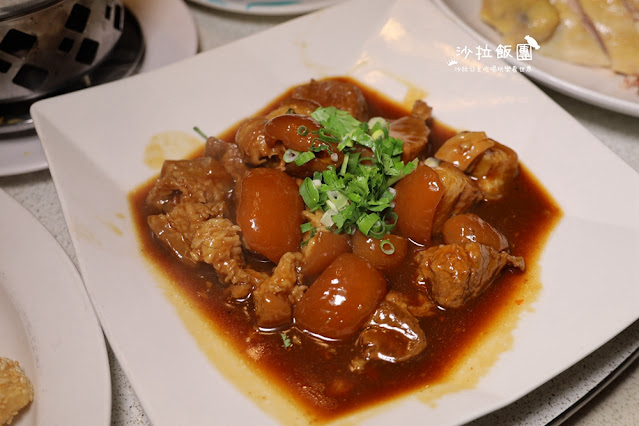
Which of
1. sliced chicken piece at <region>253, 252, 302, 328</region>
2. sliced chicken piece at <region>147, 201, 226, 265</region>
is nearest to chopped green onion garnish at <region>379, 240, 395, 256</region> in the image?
sliced chicken piece at <region>253, 252, 302, 328</region>

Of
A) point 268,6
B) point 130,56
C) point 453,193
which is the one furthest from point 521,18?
point 130,56

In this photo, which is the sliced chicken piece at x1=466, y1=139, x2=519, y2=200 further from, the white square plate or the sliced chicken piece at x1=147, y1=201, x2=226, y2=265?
the sliced chicken piece at x1=147, y1=201, x2=226, y2=265

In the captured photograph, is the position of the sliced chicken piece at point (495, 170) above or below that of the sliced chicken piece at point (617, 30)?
below

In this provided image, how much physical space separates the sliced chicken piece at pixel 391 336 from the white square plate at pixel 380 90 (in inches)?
8.2

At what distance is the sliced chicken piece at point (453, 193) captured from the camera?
220 cm

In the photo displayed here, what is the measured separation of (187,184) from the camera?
227 cm

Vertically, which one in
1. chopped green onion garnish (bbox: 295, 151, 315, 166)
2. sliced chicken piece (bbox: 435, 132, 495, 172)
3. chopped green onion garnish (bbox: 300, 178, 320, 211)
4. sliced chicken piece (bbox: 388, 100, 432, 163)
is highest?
sliced chicken piece (bbox: 435, 132, 495, 172)

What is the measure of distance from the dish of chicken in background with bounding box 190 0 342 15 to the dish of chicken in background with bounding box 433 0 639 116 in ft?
2.52

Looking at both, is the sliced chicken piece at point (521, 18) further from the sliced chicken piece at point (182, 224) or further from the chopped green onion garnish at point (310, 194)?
the sliced chicken piece at point (182, 224)

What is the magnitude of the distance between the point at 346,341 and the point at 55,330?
39.2 inches

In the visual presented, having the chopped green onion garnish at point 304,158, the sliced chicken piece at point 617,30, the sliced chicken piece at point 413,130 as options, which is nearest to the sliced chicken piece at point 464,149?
the sliced chicken piece at point 413,130

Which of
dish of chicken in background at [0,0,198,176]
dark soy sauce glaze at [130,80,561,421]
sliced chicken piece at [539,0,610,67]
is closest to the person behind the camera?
dark soy sauce glaze at [130,80,561,421]

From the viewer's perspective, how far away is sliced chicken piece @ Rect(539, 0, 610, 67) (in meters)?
3.15

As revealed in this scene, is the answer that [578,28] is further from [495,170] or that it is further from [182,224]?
[182,224]
